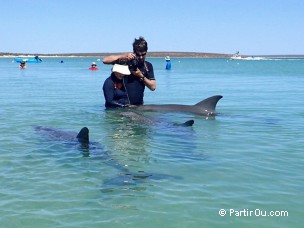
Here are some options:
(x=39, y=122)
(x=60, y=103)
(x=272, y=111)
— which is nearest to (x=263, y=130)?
(x=272, y=111)

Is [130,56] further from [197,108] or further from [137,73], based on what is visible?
[197,108]

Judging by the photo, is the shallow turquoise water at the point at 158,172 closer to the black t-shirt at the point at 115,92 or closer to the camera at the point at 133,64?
the black t-shirt at the point at 115,92

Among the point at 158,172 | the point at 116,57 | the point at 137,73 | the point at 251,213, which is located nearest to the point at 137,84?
the point at 137,73

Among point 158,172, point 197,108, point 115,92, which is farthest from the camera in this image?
point 197,108

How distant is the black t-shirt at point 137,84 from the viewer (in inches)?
516

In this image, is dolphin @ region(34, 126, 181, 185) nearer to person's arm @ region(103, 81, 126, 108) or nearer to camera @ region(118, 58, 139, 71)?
person's arm @ region(103, 81, 126, 108)

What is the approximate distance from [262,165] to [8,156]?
15.4 feet

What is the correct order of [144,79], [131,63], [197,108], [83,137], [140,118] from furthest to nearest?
[197,108] → [144,79] → [131,63] → [140,118] → [83,137]

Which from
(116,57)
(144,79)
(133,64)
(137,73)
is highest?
(116,57)

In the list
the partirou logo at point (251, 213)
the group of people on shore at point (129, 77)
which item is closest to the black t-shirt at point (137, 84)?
the group of people on shore at point (129, 77)

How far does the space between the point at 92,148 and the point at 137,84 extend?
172 inches

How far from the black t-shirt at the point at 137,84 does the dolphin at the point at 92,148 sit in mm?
2793

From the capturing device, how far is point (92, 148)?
30.5 ft

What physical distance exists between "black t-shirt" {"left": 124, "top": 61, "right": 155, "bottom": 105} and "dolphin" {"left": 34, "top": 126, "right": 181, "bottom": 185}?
9.16ft
